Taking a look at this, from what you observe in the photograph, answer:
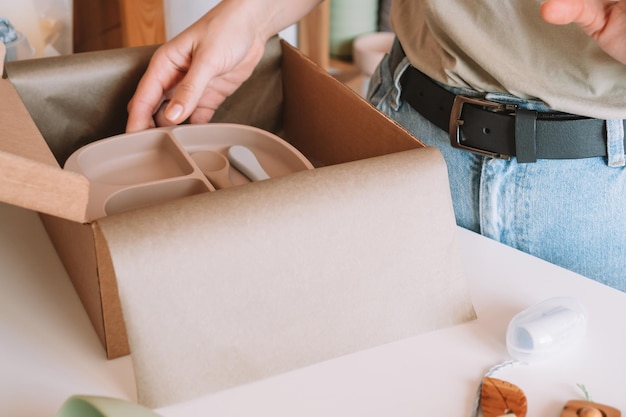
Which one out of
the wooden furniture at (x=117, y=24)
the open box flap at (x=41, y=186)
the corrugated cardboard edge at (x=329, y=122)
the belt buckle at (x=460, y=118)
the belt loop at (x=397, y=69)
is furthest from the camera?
the wooden furniture at (x=117, y=24)

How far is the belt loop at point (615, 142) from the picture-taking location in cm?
82

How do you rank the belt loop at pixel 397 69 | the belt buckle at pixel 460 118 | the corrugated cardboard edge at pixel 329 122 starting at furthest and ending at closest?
the belt loop at pixel 397 69 < the belt buckle at pixel 460 118 < the corrugated cardboard edge at pixel 329 122

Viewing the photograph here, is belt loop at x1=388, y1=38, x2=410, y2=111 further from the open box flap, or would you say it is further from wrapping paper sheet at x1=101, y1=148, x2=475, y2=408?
the open box flap

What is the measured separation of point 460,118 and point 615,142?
0.18 metres

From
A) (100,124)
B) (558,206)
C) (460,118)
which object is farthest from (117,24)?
(558,206)

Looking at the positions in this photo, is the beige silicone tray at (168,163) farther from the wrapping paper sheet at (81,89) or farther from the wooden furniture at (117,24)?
the wooden furniture at (117,24)

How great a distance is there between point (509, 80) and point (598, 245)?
0.77ft

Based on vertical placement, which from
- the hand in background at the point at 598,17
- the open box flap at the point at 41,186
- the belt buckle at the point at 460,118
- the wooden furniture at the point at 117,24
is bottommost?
the wooden furniture at the point at 117,24

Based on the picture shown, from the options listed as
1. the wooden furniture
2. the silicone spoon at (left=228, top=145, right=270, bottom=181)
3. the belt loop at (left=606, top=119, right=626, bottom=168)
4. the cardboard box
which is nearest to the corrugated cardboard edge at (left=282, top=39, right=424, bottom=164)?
the cardboard box

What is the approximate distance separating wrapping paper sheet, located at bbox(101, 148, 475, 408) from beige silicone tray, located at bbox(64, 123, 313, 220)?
0.19m

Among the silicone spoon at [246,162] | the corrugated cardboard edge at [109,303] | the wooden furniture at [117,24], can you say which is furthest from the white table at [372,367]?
the wooden furniture at [117,24]

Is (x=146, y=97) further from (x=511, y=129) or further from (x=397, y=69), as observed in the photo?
(x=511, y=129)

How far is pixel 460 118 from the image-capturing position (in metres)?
0.89

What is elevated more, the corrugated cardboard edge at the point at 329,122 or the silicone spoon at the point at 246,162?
the corrugated cardboard edge at the point at 329,122
